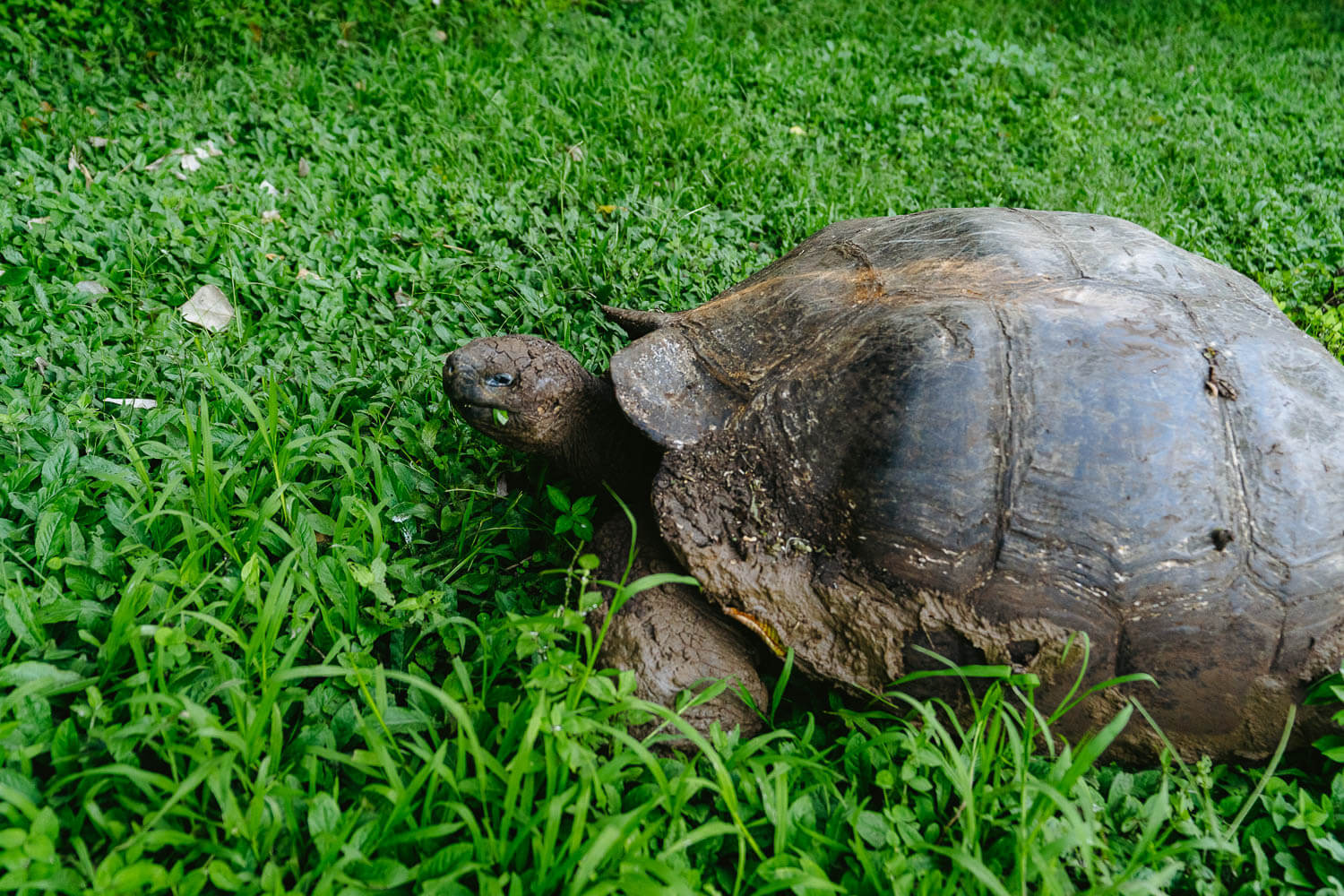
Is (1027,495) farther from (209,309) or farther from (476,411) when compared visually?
(209,309)

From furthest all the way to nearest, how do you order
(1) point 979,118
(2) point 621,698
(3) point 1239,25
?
(3) point 1239,25
(1) point 979,118
(2) point 621,698

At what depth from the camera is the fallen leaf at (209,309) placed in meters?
3.21

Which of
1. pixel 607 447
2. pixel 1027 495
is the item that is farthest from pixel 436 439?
pixel 1027 495

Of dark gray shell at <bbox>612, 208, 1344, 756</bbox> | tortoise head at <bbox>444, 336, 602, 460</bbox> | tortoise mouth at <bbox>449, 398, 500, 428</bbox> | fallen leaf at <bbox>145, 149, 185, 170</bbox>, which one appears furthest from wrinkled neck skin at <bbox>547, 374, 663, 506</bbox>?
fallen leaf at <bbox>145, 149, 185, 170</bbox>

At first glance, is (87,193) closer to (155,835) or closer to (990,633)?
(155,835)

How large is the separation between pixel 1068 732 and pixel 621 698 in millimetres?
1174

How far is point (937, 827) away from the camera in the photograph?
79.0 inches

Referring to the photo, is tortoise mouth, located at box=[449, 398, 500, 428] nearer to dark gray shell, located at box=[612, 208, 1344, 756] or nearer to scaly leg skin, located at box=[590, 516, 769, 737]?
dark gray shell, located at box=[612, 208, 1344, 756]

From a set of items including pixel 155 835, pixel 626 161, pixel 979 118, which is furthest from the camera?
pixel 979 118

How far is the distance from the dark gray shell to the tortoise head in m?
0.37

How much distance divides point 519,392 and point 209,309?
146 centimetres

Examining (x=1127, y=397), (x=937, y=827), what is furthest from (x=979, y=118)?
(x=937, y=827)

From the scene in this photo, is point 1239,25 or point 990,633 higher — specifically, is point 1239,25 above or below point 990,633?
above

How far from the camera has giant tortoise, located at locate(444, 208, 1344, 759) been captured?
Result: 2.06 meters
